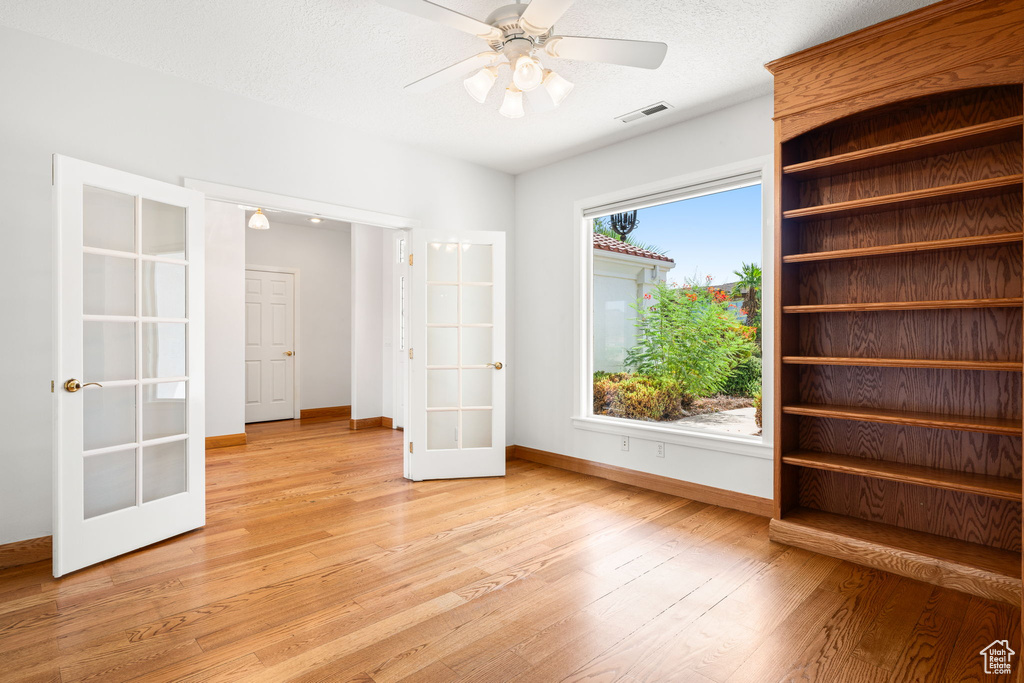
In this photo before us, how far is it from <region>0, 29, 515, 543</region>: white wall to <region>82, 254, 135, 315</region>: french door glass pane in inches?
12.6

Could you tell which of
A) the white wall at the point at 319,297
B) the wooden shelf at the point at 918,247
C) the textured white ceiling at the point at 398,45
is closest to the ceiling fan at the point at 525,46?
A: the textured white ceiling at the point at 398,45

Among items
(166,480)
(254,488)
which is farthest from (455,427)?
(166,480)

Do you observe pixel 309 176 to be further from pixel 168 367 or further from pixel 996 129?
pixel 996 129

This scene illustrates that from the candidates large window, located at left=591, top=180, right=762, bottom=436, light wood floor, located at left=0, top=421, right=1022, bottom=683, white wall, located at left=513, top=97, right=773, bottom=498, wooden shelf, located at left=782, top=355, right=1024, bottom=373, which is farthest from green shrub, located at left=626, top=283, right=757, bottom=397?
light wood floor, located at left=0, top=421, right=1022, bottom=683

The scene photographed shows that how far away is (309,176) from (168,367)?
1556mm

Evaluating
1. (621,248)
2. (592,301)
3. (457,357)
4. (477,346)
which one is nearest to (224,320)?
(457,357)

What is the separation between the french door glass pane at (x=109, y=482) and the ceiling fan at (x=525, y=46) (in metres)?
2.47

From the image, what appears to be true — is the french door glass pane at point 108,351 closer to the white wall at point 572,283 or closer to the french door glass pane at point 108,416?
the french door glass pane at point 108,416

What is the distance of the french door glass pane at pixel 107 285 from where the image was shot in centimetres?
260

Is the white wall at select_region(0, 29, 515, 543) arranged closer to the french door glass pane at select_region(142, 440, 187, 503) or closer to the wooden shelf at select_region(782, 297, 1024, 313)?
the french door glass pane at select_region(142, 440, 187, 503)

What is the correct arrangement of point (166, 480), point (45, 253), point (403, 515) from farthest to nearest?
point (403, 515)
point (166, 480)
point (45, 253)

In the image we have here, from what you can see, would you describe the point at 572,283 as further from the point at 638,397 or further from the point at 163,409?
the point at 163,409

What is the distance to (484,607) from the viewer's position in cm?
218

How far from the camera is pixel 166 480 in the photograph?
9.57 ft
